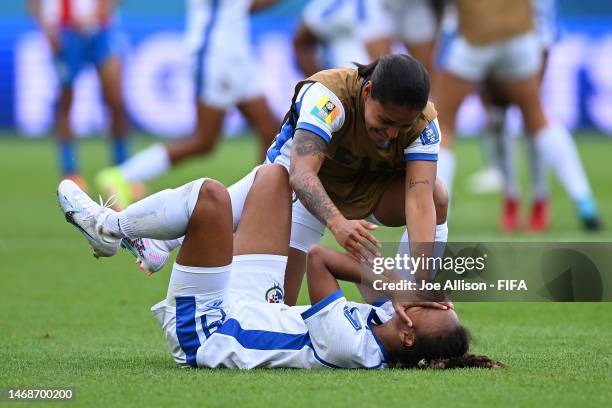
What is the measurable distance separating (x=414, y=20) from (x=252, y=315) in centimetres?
762

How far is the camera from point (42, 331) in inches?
246

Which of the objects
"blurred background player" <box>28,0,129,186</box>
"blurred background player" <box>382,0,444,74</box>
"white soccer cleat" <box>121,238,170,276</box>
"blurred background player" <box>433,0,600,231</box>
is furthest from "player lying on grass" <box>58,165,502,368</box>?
"blurred background player" <box>28,0,129,186</box>

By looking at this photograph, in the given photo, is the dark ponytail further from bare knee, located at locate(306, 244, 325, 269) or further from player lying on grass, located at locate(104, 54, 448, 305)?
bare knee, located at locate(306, 244, 325, 269)

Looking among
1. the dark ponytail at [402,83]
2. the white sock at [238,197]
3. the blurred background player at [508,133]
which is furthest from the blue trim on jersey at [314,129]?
the blurred background player at [508,133]

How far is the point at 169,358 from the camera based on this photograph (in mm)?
5512

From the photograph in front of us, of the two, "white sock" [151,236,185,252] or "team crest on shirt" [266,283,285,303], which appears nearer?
"team crest on shirt" [266,283,285,303]

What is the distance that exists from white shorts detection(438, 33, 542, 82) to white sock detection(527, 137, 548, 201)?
865mm

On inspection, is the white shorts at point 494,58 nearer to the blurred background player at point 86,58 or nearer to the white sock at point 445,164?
the white sock at point 445,164

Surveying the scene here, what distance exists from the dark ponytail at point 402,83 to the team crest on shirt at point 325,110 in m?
0.28

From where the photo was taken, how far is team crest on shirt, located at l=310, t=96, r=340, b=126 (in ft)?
17.6

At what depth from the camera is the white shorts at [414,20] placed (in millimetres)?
12227

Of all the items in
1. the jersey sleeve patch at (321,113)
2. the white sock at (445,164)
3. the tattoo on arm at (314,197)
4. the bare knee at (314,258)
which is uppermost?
the jersey sleeve patch at (321,113)

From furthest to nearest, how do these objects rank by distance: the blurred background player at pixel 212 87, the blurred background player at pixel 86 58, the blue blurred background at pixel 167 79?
the blue blurred background at pixel 167 79 → the blurred background player at pixel 86 58 → the blurred background player at pixel 212 87

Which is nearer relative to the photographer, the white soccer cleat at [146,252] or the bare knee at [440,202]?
the white soccer cleat at [146,252]
